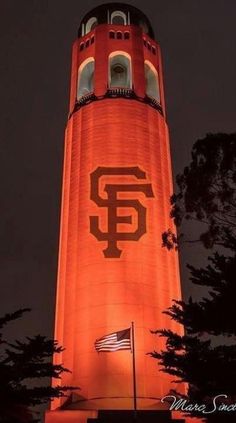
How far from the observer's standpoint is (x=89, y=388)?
31875 millimetres

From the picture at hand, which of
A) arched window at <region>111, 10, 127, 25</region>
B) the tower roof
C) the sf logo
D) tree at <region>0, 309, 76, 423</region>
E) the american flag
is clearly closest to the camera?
tree at <region>0, 309, 76, 423</region>

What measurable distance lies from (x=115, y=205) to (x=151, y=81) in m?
15.3

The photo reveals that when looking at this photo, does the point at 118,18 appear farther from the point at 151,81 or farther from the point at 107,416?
the point at 107,416

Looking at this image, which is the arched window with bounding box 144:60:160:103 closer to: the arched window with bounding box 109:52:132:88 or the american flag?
the arched window with bounding box 109:52:132:88

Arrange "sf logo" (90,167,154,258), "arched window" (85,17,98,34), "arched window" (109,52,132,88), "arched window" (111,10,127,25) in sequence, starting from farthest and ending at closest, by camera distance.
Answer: "arched window" (85,17,98,34) → "arched window" (111,10,127,25) → "arched window" (109,52,132,88) → "sf logo" (90,167,154,258)

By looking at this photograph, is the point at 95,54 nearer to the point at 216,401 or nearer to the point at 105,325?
the point at 105,325

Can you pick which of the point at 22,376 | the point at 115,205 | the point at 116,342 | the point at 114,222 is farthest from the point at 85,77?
the point at 22,376

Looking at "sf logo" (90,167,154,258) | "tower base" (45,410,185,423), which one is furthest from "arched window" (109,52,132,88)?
"tower base" (45,410,185,423)

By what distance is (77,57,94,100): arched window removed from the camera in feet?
150

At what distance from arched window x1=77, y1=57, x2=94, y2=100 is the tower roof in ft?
12.3

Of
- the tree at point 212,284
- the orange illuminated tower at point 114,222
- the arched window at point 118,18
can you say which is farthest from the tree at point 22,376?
the arched window at point 118,18

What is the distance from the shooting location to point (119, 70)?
152 feet

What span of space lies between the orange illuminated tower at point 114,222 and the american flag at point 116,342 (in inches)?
86.7

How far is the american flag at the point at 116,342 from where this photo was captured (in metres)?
27.8
